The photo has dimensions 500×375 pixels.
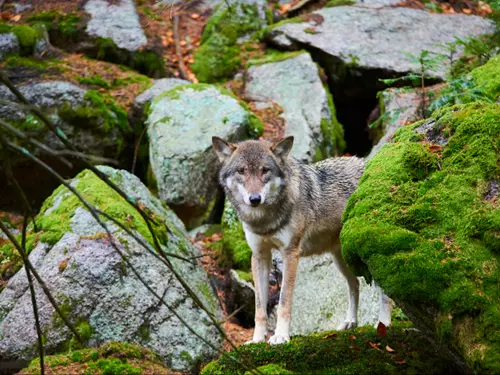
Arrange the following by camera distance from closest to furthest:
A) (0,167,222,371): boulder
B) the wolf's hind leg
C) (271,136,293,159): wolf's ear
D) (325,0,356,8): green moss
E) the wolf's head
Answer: the wolf's head
(0,167,222,371): boulder
(271,136,293,159): wolf's ear
the wolf's hind leg
(325,0,356,8): green moss

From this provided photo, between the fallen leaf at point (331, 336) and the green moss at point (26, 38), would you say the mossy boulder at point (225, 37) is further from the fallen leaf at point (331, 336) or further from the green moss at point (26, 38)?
the fallen leaf at point (331, 336)

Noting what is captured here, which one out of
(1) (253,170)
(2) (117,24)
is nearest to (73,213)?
(1) (253,170)

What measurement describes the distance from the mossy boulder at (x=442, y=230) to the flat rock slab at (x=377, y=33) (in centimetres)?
815

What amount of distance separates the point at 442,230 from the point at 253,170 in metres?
2.87

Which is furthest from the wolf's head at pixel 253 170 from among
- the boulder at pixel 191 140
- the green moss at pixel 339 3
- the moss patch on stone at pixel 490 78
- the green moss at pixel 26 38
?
the green moss at pixel 339 3

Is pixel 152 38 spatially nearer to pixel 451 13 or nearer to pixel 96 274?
pixel 451 13

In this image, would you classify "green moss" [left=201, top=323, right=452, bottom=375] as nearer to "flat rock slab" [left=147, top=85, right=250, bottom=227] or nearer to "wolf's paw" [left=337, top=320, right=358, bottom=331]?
"wolf's paw" [left=337, top=320, right=358, bottom=331]

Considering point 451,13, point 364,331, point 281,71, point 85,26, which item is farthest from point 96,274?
point 451,13

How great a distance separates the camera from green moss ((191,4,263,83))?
44.3 ft

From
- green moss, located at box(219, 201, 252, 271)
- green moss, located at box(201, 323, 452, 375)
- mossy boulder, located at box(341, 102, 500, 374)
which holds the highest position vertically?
mossy boulder, located at box(341, 102, 500, 374)

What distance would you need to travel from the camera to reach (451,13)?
47.9 ft

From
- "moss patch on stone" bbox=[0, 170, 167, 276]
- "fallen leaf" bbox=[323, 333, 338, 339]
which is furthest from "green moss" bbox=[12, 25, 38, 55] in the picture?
"fallen leaf" bbox=[323, 333, 338, 339]

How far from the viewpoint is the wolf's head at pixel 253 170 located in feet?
20.9

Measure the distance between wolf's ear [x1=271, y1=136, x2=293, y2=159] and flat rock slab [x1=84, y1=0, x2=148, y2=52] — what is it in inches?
302
